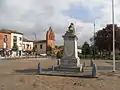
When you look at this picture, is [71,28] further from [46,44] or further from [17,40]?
[46,44]

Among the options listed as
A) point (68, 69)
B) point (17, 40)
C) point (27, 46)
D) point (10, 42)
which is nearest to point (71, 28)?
point (68, 69)

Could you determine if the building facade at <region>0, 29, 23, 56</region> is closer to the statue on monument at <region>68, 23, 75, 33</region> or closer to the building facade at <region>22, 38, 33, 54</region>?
the building facade at <region>22, 38, 33, 54</region>

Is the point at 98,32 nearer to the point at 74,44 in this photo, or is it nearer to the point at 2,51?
the point at 2,51

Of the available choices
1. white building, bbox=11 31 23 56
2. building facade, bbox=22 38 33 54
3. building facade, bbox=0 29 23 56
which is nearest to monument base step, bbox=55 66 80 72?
building facade, bbox=0 29 23 56

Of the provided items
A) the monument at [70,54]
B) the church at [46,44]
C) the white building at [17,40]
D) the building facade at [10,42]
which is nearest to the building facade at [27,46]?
the white building at [17,40]

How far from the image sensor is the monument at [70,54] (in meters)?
22.5

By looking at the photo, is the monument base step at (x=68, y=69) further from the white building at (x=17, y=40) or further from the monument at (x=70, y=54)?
the white building at (x=17, y=40)

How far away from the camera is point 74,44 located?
23.4 m

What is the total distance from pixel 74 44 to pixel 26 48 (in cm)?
9727

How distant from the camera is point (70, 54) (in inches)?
917

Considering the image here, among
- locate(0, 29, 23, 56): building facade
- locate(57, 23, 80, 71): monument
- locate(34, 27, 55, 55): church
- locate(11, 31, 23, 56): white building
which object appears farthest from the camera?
locate(34, 27, 55, 55): church

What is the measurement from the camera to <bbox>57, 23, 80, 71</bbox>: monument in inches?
886

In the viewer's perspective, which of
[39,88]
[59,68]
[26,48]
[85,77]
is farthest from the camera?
[26,48]

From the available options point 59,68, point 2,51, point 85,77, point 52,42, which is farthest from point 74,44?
point 52,42
